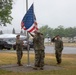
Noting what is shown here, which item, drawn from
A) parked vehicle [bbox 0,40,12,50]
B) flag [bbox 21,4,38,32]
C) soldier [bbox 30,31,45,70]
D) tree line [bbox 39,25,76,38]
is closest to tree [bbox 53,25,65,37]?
tree line [bbox 39,25,76,38]

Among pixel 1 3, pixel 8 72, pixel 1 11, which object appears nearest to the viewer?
pixel 8 72

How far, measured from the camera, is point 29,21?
20.1 metres

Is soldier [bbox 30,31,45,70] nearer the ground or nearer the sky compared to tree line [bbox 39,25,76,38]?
nearer the ground

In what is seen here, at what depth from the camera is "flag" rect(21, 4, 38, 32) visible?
19.9 metres

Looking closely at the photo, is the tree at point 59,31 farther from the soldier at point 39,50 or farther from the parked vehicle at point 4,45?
the soldier at point 39,50

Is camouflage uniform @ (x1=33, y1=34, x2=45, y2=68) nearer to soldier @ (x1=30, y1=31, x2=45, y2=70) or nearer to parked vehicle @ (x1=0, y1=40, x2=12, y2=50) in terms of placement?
soldier @ (x1=30, y1=31, x2=45, y2=70)

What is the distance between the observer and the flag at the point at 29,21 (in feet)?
65.4

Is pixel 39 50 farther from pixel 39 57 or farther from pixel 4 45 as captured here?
pixel 4 45

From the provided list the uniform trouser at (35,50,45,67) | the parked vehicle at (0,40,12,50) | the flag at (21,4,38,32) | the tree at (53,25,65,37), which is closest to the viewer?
the uniform trouser at (35,50,45,67)

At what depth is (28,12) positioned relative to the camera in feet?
66.4

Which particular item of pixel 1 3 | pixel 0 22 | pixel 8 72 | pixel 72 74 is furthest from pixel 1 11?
pixel 72 74

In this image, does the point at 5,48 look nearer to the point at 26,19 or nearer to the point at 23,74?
the point at 26,19

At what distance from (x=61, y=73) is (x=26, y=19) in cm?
482

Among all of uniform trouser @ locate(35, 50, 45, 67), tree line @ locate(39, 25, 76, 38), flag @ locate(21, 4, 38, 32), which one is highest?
tree line @ locate(39, 25, 76, 38)
